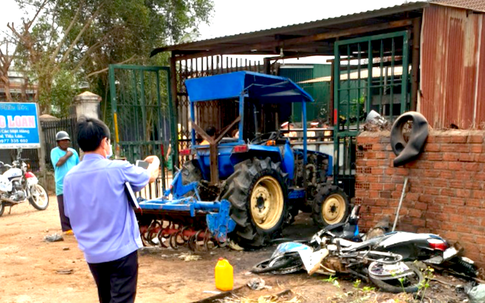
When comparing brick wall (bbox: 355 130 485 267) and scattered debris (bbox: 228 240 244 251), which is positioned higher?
brick wall (bbox: 355 130 485 267)

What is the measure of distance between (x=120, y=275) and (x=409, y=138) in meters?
3.31

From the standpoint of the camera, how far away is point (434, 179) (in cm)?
452

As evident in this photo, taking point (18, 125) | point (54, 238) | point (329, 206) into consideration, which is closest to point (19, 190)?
point (18, 125)

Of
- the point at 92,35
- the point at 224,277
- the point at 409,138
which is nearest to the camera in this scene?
the point at 224,277

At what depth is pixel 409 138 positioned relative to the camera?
4676 millimetres

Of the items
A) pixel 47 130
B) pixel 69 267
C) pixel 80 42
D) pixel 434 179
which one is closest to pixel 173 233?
pixel 69 267

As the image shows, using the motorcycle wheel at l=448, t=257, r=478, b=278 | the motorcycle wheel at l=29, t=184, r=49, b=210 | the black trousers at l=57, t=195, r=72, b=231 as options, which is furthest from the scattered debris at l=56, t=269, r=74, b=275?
the motorcycle wheel at l=29, t=184, r=49, b=210

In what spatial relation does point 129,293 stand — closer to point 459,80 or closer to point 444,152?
point 444,152

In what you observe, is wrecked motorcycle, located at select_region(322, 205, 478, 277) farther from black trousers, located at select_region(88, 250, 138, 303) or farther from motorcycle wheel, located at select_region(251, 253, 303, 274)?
black trousers, located at select_region(88, 250, 138, 303)

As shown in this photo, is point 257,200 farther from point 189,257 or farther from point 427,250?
point 427,250

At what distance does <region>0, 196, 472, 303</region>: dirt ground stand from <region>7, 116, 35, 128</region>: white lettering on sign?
5.07 meters

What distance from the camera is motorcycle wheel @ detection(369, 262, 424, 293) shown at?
3816mm

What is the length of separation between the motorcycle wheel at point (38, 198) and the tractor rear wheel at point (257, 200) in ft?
20.4

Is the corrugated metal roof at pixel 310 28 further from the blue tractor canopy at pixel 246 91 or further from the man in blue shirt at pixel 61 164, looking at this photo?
the man in blue shirt at pixel 61 164
